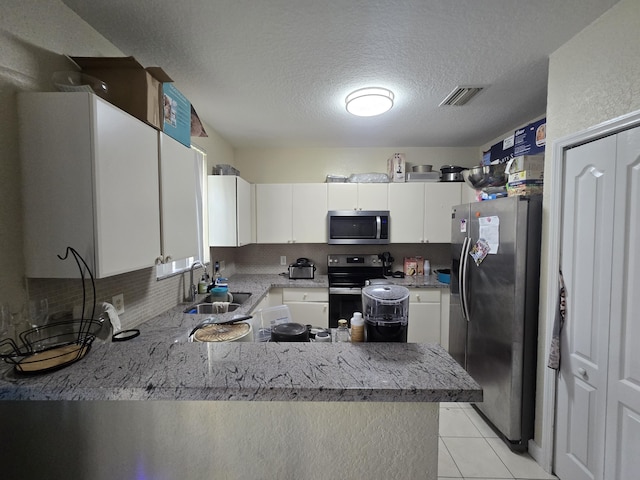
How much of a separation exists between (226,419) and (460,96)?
8.39 ft

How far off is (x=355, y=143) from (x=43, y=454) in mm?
3420

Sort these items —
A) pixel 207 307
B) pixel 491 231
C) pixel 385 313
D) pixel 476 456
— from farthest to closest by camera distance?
pixel 207 307, pixel 491 231, pixel 476 456, pixel 385 313

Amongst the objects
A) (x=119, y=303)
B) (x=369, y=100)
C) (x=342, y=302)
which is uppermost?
(x=369, y=100)

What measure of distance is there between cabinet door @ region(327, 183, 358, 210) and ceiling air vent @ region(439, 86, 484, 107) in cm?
131

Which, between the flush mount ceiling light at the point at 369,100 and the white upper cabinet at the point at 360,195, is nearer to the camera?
the flush mount ceiling light at the point at 369,100

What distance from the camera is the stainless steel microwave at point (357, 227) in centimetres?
323

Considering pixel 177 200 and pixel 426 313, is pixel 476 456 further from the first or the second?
pixel 177 200

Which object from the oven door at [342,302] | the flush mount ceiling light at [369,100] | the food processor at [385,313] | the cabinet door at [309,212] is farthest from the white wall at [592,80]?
the cabinet door at [309,212]

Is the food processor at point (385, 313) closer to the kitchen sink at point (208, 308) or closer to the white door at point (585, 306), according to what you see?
the white door at point (585, 306)

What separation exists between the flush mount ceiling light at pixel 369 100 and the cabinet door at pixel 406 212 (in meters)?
1.28

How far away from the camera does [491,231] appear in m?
1.97

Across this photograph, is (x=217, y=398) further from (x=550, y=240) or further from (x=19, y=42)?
(x=550, y=240)

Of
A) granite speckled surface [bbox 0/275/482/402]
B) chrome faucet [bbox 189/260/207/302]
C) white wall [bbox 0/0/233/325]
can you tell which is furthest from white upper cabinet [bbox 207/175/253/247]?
granite speckled surface [bbox 0/275/482/402]

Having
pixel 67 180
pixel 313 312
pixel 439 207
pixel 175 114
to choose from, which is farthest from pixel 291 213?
pixel 67 180
